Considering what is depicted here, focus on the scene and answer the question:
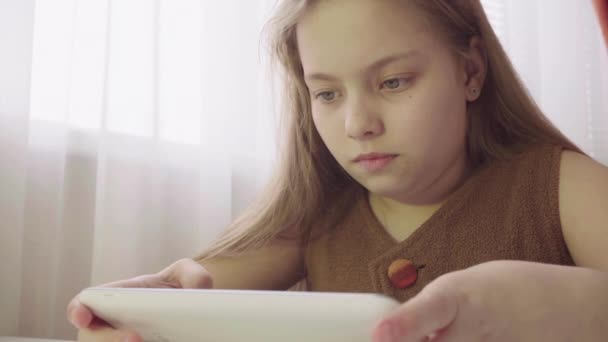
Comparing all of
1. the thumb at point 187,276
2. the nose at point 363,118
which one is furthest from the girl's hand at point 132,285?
the nose at point 363,118

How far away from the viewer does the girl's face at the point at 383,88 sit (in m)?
0.62

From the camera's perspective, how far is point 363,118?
2.02 feet

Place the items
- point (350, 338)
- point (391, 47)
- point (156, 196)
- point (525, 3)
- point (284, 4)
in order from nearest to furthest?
point (350, 338) < point (391, 47) < point (284, 4) < point (156, 196) < point (525, 3)

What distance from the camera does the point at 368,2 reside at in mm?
631

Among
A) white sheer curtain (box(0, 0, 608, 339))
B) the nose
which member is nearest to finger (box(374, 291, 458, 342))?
the nose

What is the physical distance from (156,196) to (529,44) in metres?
0.87

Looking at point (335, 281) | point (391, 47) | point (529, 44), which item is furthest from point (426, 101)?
point (529, 44)

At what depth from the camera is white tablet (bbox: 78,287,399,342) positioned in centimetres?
34

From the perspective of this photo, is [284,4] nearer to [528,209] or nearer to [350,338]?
[528,209]

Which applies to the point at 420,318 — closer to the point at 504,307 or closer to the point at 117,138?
the point at 504,307

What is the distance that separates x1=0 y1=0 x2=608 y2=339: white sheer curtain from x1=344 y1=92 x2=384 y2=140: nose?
16.2 inches

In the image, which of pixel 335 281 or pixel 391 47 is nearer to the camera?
pixel 391 47

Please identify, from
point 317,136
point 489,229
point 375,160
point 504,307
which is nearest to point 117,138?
point 317,136

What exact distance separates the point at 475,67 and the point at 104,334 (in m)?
0.50
